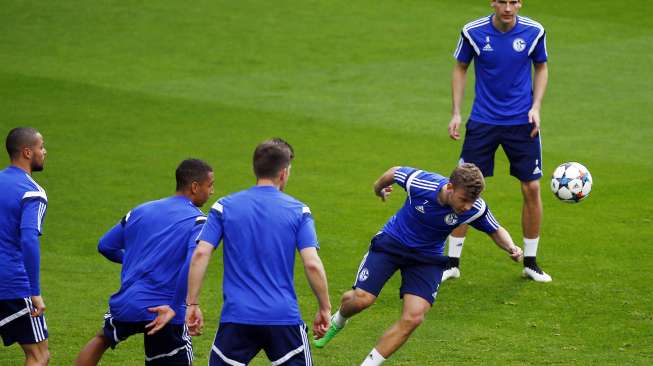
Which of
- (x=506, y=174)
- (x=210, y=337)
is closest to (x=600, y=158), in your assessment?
(x=506, y=174)

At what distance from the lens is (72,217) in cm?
1341

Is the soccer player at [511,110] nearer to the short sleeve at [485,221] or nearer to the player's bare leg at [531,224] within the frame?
the player's bare leg at [531,224]

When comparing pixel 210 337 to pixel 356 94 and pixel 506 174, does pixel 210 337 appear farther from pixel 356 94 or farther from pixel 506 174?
pixel 356 94

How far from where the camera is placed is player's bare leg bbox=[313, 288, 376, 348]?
9.07 m

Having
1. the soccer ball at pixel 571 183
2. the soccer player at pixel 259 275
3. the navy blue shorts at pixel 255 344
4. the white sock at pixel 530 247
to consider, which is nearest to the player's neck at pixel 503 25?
the soccer ball at pixel 571 183

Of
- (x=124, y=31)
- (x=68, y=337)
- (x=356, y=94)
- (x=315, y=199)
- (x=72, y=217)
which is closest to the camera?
(x=68, y=337)

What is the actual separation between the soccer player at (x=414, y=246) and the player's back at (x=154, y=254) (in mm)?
1824

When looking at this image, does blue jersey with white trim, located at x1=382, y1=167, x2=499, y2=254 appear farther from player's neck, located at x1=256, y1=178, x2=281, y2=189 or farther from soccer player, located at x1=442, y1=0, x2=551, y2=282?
soccer player, located at x1=442, y1=0, x2=551, y2=282

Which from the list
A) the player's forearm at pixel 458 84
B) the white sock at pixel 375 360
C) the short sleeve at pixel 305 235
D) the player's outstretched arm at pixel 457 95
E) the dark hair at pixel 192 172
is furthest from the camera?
the player's forearm at pixel 458 84

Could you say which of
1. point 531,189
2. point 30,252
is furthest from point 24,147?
point 531,189

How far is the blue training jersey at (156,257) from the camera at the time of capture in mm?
7500

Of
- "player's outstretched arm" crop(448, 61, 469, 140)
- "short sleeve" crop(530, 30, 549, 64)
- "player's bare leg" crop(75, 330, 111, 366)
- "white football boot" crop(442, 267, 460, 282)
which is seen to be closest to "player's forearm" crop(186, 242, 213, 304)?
"player's bare leg" crop(75, 330, 111, 366)

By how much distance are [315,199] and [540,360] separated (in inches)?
228

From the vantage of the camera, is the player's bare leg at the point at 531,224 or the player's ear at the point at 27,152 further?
the player's bare leg at the point at 531,224
